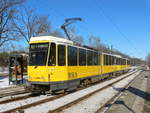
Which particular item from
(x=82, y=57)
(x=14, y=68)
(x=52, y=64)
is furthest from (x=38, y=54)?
(x=14, y=68)

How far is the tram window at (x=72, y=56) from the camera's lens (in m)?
10.7

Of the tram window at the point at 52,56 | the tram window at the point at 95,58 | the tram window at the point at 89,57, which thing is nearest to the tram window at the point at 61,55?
the tram window at the point at 52,56

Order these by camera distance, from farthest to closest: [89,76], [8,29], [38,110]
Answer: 1. [8,29]
2. [89,76]
3. [38,110]

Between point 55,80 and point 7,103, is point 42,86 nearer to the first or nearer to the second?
point 55,80

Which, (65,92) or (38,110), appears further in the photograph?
(65,92)

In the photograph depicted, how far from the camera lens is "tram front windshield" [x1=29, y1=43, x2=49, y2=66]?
9875 mm

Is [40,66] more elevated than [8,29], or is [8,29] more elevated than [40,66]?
[8,29]

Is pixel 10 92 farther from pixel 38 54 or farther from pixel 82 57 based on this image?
pixel 82 57

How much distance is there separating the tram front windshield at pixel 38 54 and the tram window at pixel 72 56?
148 cm

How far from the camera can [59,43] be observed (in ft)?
32.9

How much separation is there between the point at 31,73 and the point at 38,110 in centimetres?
336

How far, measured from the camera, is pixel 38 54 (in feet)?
33.1

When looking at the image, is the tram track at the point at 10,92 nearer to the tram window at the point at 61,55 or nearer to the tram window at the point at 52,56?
the tram window at the point at 52,56

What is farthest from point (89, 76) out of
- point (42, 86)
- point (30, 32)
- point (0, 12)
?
point (30, 32)
